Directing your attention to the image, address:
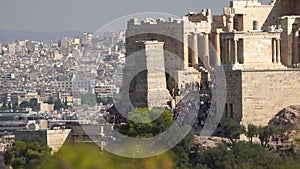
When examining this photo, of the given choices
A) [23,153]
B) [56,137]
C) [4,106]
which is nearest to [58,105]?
[4,106]

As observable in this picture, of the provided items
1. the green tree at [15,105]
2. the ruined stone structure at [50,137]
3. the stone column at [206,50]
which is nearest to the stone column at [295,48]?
the stone column at [206,50]

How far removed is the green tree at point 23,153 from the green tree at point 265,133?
22.9 feet

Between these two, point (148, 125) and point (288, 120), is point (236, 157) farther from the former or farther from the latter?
point (148, 125)

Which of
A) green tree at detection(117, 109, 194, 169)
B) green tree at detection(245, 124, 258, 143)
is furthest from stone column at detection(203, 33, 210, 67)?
green tree at detection(245, 124, 258, 143)

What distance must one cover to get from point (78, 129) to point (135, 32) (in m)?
4.27

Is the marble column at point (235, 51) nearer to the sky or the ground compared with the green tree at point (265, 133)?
nearer to the sky

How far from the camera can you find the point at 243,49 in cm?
3838

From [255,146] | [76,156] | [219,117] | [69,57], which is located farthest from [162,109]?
[69,57]

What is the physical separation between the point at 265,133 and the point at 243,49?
3.07 meters

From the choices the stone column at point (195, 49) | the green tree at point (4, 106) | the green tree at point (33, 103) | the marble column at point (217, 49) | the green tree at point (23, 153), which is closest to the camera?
the green tree at point (23, 153)

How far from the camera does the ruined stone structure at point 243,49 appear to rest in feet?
125

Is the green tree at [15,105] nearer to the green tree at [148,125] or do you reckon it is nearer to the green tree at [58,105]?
the green tree at [58,105]

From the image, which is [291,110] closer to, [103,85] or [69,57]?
[103,85]

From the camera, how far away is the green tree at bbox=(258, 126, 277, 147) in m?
36.7
